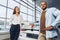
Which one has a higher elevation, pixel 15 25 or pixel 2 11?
pixel 2 11

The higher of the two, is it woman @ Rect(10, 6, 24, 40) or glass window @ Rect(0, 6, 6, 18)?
glass window @ Rect(0, 6, 6, 18)

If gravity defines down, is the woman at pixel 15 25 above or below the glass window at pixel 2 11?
below

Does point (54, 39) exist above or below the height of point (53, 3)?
below

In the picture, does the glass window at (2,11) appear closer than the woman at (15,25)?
No

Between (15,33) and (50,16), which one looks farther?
(15,33)

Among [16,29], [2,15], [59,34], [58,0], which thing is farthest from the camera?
[58,0]

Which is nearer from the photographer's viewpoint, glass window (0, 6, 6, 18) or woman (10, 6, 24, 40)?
woman (10, 6, 24, 40)

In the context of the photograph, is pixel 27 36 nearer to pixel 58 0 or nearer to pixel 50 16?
pixel 50 16

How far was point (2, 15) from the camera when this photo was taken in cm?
411

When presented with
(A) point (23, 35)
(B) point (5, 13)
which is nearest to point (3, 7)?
(B) point (5, 13)

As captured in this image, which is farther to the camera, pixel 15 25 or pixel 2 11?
pixel 2 11

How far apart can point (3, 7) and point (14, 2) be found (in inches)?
29.0

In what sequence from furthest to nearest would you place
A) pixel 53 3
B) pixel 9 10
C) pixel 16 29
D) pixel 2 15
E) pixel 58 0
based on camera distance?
pixel 53 3 → pixel 58 0 → pixel 9 10 → pixel 2 15 → pixel 16 29

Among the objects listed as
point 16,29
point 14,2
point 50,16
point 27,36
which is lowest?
point 27,36
